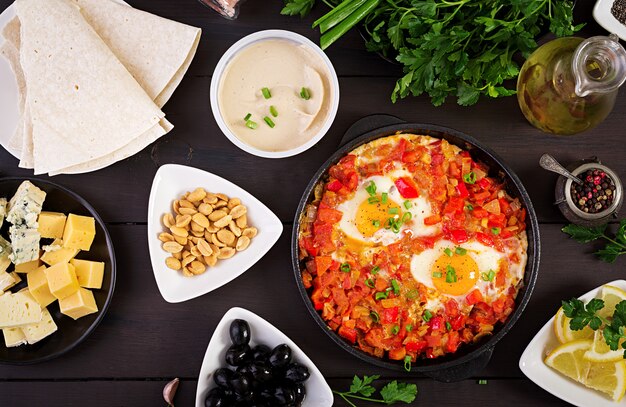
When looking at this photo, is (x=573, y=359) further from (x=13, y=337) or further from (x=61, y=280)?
(x=13, y=337)

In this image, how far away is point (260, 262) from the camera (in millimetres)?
2883

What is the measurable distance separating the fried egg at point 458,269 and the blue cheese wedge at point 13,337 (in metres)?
1.72

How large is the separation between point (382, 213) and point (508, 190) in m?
0.57

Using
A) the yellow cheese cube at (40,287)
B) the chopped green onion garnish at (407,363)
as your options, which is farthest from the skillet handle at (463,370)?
the yellow cheese cube at (40,287)

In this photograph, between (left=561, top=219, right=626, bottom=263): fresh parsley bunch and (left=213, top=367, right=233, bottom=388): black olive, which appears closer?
(left=213, top=367, right=233, bottom=388): black olive

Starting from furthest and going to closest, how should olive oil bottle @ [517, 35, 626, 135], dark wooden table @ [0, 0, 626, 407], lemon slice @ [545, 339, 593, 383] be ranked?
dark wooden table @ [0, 0, 626, 407] → lemon slice @ [545, 339, 593, 383] → olive oil bottle @ [517, 35, 626, 135]

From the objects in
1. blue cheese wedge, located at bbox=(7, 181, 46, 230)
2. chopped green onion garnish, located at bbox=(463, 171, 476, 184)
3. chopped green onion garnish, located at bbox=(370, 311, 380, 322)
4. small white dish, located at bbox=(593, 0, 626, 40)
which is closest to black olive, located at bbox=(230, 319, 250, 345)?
chopped green onion garnish, located at bbox=(370, 311, 380, 322)

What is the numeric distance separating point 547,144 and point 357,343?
1.25m

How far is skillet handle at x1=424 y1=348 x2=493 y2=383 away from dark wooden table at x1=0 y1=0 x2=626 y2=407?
0.68ft

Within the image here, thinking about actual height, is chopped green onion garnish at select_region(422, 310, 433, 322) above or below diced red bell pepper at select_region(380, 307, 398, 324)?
above

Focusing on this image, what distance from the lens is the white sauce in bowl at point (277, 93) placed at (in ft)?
9.07

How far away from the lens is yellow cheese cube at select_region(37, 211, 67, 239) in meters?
2.75

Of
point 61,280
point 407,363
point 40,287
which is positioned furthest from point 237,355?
point 40,287

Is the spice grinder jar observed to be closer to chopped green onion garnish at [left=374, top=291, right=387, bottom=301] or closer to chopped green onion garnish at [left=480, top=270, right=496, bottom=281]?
chopped green onion garnish at [left=480, top=270, right=496, bottom=281]
